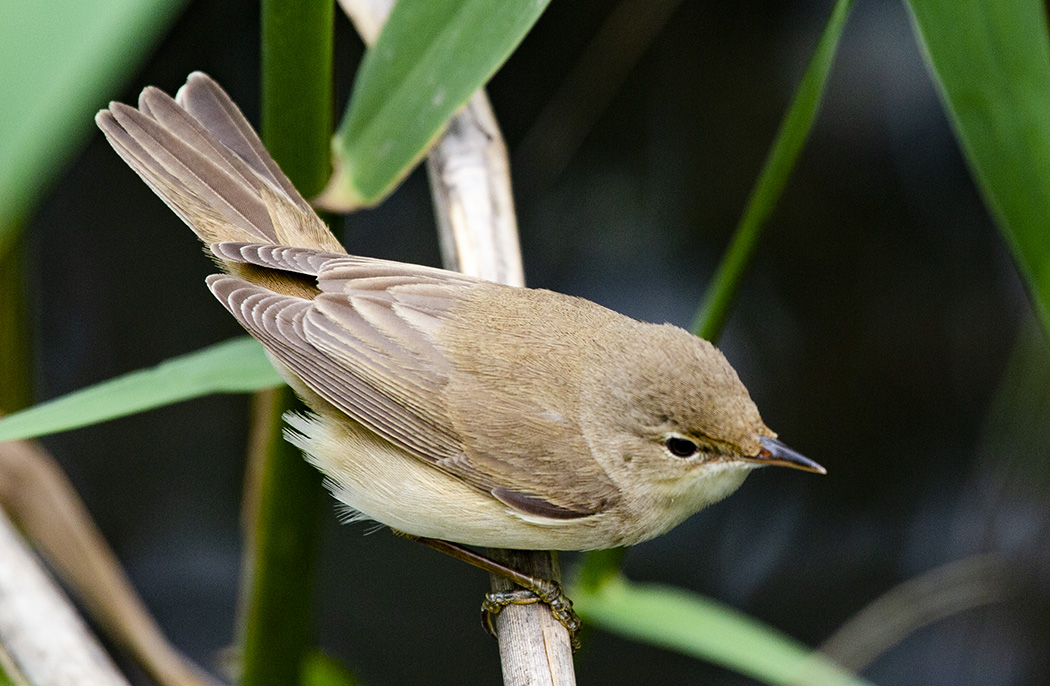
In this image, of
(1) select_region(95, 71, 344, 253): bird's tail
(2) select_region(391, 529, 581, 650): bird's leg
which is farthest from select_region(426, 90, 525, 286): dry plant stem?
(2) select_region(391, 529, 581, 650): bird's leg

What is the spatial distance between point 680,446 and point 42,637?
1279mm

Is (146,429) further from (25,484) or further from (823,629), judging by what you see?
(823,629)

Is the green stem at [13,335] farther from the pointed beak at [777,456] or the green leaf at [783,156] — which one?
the pointed beak at [777,456]

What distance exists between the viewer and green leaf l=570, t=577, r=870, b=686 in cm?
217

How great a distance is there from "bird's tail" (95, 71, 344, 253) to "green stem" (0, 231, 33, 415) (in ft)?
2.51

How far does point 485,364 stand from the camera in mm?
2035

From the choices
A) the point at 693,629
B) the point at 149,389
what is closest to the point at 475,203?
the point at 149,389

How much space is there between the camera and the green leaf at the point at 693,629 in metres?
2.17

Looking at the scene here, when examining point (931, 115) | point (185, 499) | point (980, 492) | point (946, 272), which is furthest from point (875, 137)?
point (185, 499)

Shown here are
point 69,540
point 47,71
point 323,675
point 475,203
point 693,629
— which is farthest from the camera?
point 323,675

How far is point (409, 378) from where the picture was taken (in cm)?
206

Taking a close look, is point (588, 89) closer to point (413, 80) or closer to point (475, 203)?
point (475, 203)

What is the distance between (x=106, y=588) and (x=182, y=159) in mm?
1160

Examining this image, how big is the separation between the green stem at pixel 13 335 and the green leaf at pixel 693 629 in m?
1.71
